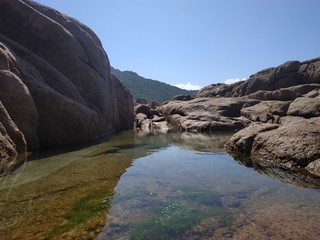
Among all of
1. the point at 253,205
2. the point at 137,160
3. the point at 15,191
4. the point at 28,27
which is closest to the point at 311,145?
the point at 253,205

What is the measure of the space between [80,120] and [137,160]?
256 inches

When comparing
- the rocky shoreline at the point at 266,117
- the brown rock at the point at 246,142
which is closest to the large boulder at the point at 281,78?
the rocky shoreline at the point at 266,117

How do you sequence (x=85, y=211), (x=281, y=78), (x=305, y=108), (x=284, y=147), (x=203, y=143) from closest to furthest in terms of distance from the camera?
(x=85, y=211) → (x=284, y=147) → (x=203, y=143) → (x=305, y=108) → (x=281, y=78)

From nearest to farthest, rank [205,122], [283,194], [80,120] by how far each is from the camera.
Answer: [283,194], [80,120], [205,122]

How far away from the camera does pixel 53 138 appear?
16094mm

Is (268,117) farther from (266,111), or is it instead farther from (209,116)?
(209,116)

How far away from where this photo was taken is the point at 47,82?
702 inches

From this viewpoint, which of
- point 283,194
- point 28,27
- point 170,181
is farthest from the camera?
point 28,27

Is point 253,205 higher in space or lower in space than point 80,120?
lower

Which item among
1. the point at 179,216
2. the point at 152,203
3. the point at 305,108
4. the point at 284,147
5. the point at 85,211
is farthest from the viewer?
the point at 305,108

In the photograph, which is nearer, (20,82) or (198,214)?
(198,214)

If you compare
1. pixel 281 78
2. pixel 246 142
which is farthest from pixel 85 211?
pixel 281 78

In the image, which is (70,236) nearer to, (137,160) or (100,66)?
(137,160)

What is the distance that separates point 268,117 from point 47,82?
18531 mm
